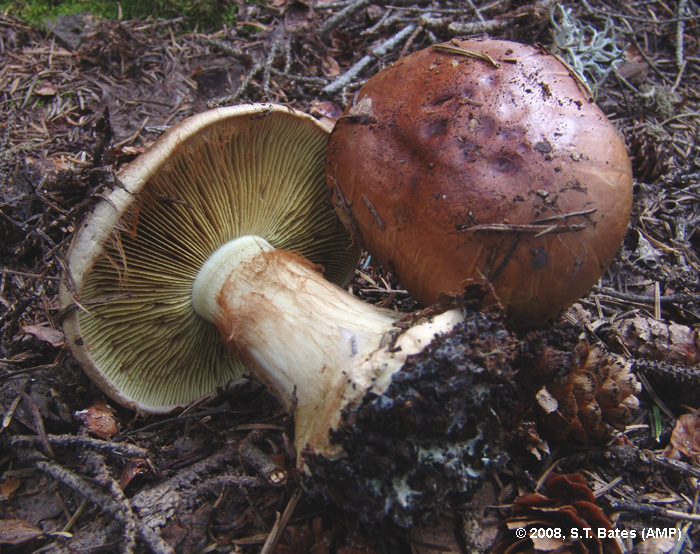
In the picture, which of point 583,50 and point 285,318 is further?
point 583,50

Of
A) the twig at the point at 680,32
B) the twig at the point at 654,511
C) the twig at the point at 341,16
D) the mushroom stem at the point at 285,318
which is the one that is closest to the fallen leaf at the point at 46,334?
the mushroom stem at the point at 285,318

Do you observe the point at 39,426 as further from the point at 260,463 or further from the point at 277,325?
the point at 277,325

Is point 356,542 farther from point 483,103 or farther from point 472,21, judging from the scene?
point 472,21

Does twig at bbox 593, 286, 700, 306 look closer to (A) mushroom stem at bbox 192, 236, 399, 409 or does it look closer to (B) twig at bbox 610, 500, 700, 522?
(B) twig at bbox 610, 500, 700, 522

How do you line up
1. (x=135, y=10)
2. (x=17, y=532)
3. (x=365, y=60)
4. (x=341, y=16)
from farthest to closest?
(x=135, y=10) → (x=341, y=16) → (x=365, y=60) → (x=17, y=532)

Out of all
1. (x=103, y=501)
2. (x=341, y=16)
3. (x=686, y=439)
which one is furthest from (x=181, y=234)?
(x=341, y=16)

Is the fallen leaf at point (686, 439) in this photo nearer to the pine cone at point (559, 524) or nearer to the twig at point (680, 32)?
the pine cone at point (559, 524)

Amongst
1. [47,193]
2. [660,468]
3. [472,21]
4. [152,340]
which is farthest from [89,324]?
[472,21]
